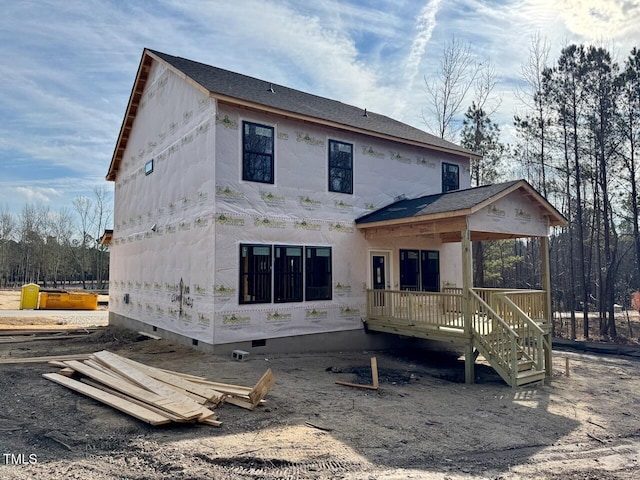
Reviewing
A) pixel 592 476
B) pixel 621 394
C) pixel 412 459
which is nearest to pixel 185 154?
pixel 412 459

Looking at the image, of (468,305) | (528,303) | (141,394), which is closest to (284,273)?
(468,305)

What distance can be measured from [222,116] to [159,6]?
3.07 m

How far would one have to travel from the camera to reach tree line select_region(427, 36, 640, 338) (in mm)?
18594

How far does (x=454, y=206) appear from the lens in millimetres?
10398

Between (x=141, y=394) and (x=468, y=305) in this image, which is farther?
(x=468, y=305)

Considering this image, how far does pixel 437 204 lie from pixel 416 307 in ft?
9.50

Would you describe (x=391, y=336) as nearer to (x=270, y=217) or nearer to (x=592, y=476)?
(x=270, y=217)

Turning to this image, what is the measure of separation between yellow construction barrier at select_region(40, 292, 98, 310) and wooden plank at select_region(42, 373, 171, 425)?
21.9 m

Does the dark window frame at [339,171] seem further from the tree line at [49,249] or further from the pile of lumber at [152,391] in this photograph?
the tree line at [49,249]

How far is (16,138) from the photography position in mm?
34594

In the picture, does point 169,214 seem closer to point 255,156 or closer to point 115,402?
point 255,156

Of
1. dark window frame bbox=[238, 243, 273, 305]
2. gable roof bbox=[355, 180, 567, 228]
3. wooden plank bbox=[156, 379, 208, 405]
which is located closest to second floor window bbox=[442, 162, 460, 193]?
gable roof bbox=[355, 180, 567, 228]

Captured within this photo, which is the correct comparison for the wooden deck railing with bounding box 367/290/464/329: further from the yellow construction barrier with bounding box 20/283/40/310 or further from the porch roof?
the yellow construction barrier with bounding box 20/283/40/310

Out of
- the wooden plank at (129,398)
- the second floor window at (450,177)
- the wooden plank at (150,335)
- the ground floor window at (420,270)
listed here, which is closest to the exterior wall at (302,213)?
the ground floor window at (420,270)
